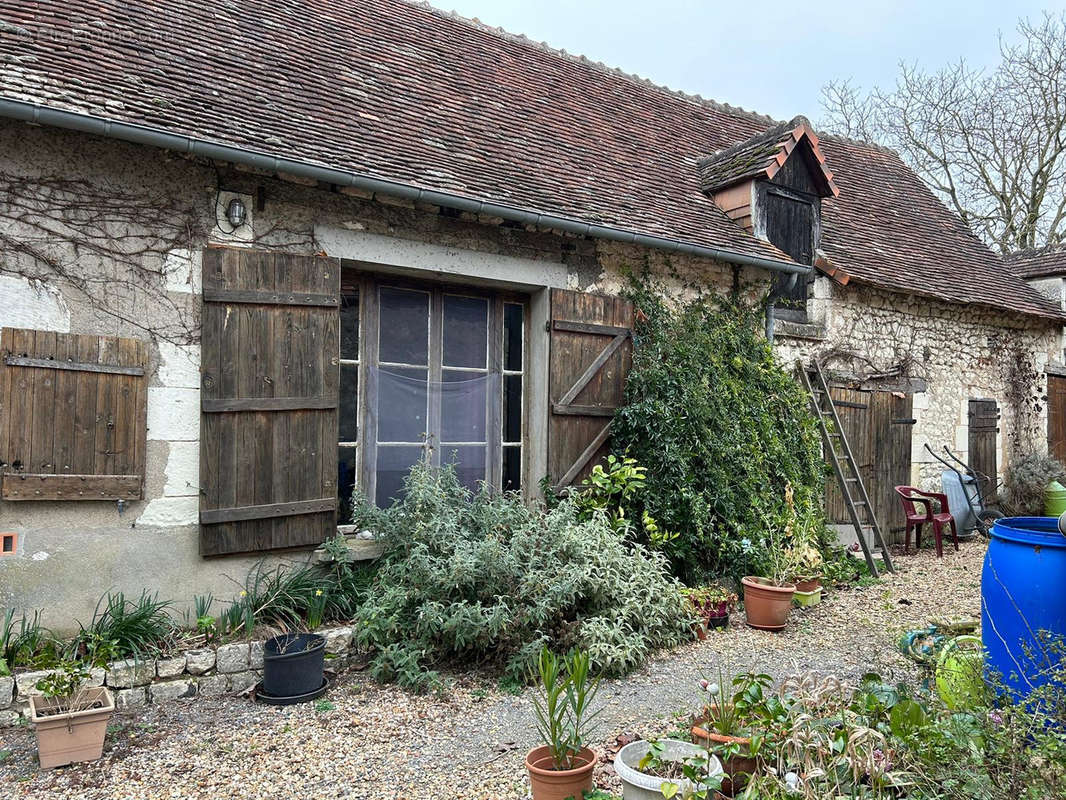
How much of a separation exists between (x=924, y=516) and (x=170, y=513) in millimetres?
7402

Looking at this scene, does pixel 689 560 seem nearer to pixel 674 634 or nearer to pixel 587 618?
pixel 674 634

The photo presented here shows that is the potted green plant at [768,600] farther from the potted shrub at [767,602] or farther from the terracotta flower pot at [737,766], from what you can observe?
the terracotta flower pot at [737,766]

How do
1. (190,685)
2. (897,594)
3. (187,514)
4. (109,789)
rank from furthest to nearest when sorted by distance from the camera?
(897,594), (187,514), (190,685), (109,789)

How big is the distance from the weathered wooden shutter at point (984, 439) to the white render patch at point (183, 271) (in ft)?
30.2

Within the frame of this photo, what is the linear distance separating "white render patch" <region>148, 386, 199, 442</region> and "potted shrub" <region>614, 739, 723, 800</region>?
10.7ft

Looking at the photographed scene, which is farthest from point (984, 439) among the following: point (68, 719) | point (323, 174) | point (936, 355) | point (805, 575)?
point (68, 719)

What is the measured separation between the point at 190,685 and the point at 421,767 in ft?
5.33

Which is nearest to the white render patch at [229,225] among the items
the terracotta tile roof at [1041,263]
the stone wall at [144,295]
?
the stone wall at [144,295]

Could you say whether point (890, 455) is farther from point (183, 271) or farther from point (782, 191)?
point (183, 271)

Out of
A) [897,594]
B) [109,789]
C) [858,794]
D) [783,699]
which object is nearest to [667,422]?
[897,594]

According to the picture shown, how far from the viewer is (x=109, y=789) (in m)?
3.12

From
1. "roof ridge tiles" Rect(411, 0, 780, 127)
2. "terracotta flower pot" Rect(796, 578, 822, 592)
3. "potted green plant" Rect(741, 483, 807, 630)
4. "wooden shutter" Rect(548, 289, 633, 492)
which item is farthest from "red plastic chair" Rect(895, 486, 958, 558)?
"roof ridge tiles" Rect(411, 0, 780, 127)

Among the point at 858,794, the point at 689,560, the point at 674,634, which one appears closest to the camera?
the point at 858,794

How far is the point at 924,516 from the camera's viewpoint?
26.5 ft
